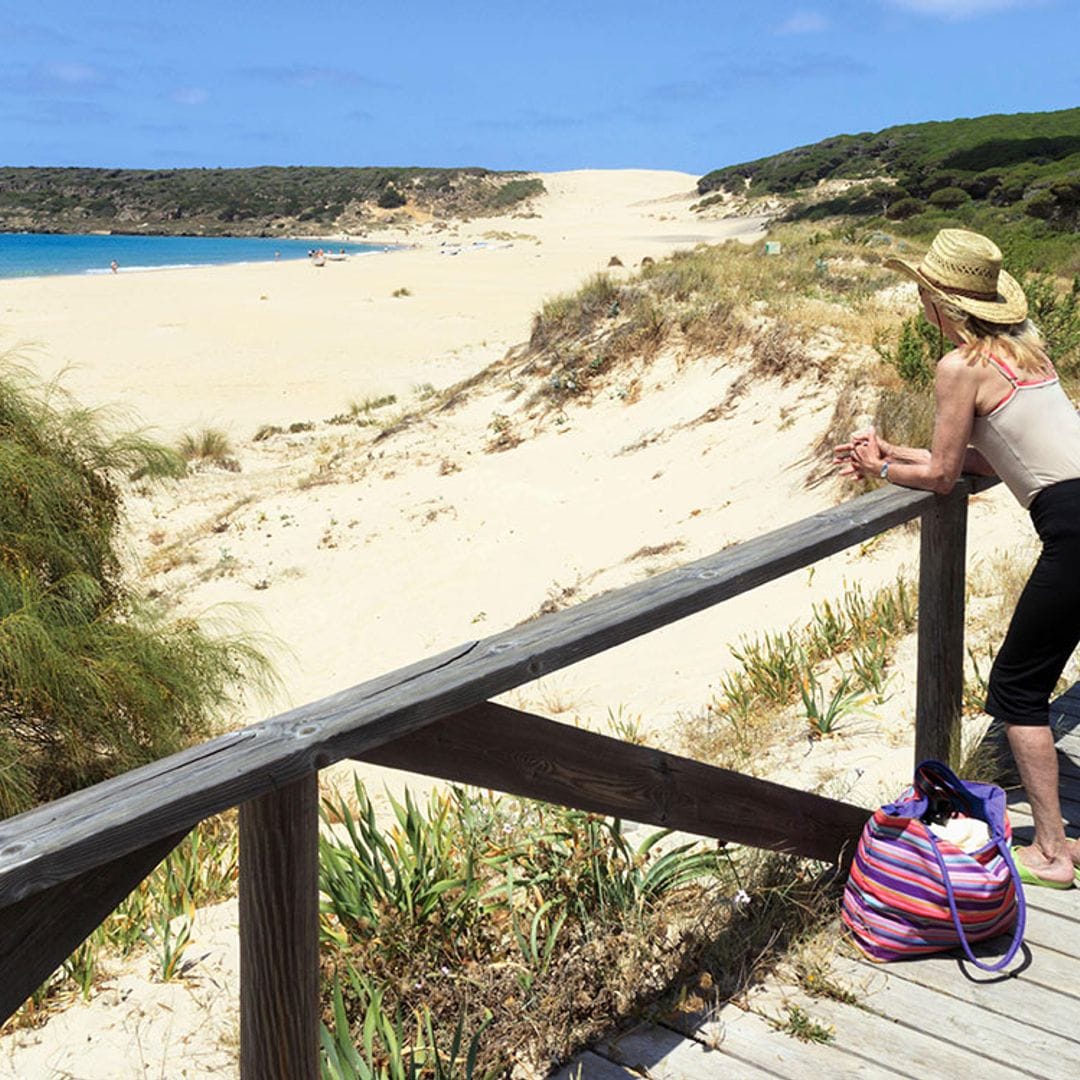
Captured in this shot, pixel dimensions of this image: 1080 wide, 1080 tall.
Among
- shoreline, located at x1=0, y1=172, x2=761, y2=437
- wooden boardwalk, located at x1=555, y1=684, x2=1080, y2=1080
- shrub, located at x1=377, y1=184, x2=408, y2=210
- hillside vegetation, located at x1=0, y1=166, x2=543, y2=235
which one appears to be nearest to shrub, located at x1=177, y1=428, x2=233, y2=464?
shoreline, located at x1=0, y1=172, x2=761, y2=437

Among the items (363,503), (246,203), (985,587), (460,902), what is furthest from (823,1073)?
(246,203)

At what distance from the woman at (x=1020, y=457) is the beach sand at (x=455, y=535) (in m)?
0.96

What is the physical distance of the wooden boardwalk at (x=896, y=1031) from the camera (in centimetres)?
270

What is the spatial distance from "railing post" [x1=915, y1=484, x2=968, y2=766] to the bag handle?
0.70m

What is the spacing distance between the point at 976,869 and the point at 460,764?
151 cm

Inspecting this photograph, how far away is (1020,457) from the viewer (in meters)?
3.20

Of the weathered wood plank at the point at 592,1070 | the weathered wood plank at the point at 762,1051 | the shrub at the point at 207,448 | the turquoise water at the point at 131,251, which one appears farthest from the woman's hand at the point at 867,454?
the turquoise water at the point at 131,251

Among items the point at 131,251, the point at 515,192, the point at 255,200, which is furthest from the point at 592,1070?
the point at 255,200

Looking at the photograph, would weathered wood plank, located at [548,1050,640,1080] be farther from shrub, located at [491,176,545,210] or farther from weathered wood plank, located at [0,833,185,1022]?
shrub, located at [491,176,545,210]

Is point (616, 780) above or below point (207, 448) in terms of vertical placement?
above

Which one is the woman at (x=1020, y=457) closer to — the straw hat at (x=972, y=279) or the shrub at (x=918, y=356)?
the straw hat at (x=972, y=279)

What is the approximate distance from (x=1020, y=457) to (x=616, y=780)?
4.66ft

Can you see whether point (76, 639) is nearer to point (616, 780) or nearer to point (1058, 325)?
point (616, 780)

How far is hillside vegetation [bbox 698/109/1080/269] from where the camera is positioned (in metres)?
30.4
